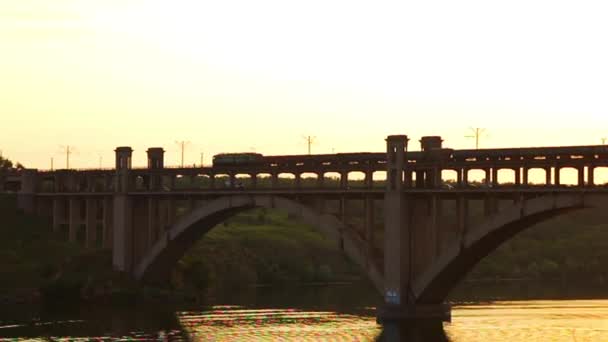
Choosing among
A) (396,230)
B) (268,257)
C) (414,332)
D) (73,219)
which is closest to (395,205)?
(396,230)

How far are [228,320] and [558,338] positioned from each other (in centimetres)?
3054

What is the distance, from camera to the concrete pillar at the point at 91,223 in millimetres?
133125

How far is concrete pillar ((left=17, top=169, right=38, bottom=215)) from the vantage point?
145750 millimetres

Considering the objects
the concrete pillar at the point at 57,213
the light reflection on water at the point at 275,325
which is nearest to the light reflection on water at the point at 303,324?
the light reflection on water at the point at 275,325

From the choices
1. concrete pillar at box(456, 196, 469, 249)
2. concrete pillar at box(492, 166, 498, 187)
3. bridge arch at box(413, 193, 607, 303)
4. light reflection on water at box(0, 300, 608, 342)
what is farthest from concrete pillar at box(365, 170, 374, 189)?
concrete pillar at box(492, 166, 498, 187)

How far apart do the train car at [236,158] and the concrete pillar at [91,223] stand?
19.8m

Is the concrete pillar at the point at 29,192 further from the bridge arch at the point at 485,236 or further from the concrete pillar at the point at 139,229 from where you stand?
the bridge arch at the point at 485,236

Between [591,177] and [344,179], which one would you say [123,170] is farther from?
[591,177]

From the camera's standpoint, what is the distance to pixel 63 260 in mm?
127750

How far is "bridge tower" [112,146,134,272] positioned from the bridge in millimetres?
105

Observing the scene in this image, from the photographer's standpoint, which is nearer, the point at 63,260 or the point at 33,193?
the point at 63,260

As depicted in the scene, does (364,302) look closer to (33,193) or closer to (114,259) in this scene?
(114,259)

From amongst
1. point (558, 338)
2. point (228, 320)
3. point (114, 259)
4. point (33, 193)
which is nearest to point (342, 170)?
point (228, 320)

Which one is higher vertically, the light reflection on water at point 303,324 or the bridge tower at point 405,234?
the bridge tower at point 405,234
